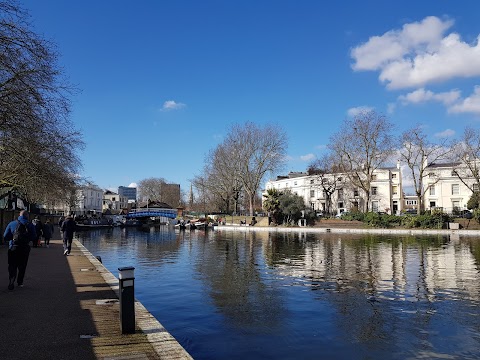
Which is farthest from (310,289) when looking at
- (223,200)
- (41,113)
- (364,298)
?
(223,200)

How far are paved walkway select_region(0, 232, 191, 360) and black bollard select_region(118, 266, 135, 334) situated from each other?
0.50ft

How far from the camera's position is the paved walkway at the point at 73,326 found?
541 cm

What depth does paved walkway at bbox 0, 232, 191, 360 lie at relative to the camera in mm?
5406

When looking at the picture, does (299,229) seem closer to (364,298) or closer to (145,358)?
(364,298)

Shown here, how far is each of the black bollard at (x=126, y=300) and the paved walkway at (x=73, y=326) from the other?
0.50 feet

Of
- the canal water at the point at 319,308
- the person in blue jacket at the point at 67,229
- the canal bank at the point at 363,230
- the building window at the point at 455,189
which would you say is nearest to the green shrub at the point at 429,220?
the canal bank at the point at 363,230

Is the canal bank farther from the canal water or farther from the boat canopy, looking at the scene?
the canal water

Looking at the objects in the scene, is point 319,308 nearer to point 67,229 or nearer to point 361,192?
point 67,229

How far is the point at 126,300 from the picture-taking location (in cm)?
622

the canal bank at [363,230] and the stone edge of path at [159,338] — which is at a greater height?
the stone edge of path at [159,338]

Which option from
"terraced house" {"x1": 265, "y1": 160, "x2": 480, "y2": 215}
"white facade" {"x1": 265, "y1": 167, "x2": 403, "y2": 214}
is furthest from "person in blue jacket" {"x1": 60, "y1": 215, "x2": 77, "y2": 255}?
"white facade" {"x1": 265, "y1": 167, "x2": 403, "y2": 214}

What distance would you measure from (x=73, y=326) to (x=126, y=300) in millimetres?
1178

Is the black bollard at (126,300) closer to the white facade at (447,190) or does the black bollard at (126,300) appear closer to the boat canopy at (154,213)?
the white facade at (447,190)

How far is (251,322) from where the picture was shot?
28.8 feet
